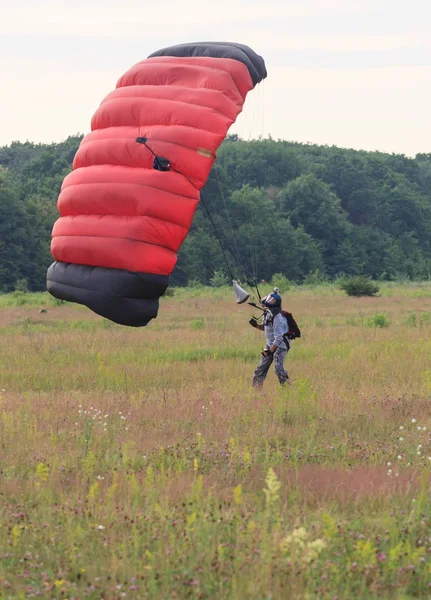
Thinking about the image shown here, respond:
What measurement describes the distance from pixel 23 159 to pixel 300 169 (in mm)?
32414

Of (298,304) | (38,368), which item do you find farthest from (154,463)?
(298,304)

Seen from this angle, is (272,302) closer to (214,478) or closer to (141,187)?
(141,187)

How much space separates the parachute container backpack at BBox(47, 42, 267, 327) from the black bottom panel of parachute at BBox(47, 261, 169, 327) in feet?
0.04

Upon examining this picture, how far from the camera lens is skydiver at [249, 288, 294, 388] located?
12.4 meters

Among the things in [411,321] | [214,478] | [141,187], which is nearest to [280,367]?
[141,187]

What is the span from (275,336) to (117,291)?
2.87 meters

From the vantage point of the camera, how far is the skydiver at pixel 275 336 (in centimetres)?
1238

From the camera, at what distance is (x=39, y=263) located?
58719 millimetres

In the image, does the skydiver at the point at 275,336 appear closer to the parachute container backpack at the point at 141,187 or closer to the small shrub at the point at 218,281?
the parachute container backpack at the point at 141,187

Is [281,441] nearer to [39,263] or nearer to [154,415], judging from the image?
[154,415]

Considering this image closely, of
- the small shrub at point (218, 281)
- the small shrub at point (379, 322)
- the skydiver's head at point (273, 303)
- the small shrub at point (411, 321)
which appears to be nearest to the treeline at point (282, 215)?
the small shrub at point (218, 281)

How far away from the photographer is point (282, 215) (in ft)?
280

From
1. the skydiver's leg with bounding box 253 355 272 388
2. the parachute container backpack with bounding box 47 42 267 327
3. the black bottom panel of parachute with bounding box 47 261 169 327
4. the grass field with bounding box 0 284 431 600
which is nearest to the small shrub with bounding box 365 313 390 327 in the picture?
the grass field with bounding box 0 284 431 600

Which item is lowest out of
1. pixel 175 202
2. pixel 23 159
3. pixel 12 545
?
pixel 12 545
